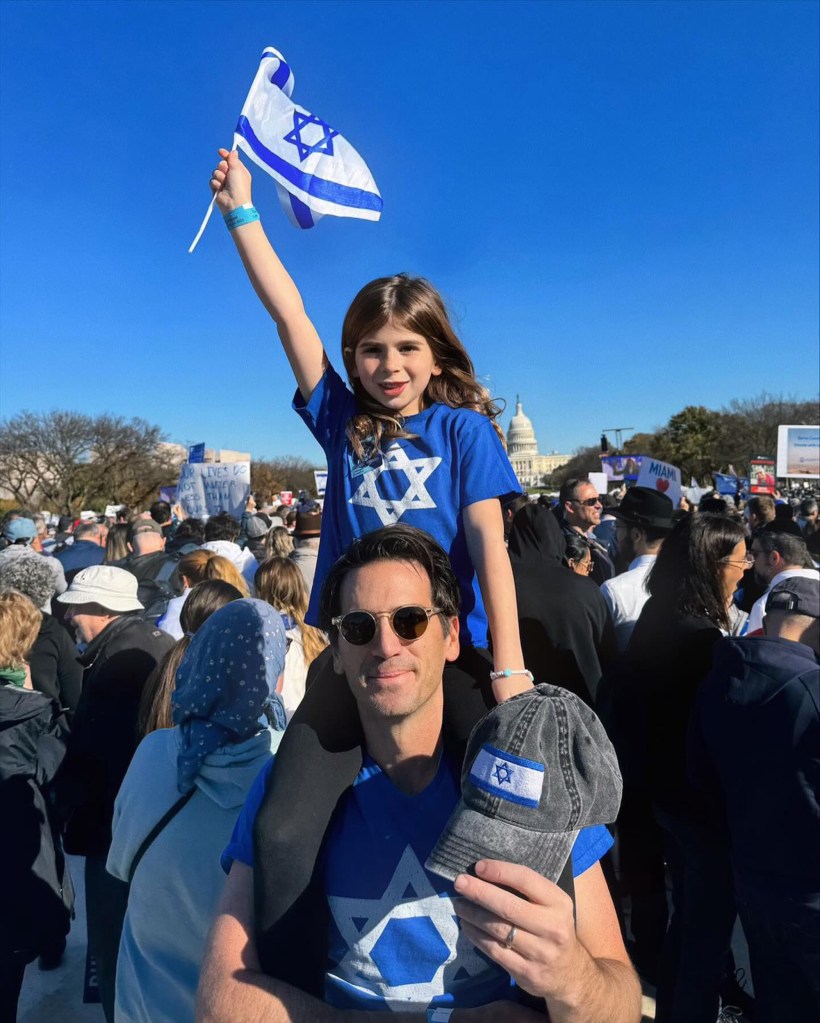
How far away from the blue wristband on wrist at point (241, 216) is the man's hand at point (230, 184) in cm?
2

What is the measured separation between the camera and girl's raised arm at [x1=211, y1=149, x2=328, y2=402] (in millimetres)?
2146

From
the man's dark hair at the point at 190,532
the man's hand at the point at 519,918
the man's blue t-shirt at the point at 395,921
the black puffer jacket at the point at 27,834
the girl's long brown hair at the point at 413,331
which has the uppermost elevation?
the girl's long brown hair at the point at 413,331

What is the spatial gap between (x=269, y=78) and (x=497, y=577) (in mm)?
2361

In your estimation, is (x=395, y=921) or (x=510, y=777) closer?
(x=510, y=777)

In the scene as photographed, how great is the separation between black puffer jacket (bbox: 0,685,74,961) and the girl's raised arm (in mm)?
2104

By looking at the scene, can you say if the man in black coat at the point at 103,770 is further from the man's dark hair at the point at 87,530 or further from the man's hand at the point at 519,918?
the man's dark hair at the point at 87,530

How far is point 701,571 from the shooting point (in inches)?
129

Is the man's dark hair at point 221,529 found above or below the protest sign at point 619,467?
below

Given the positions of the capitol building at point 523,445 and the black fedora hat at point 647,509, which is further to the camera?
the capitol building at point 523,445

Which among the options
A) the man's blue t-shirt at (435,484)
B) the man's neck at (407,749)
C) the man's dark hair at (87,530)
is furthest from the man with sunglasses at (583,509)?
the man's dark hair at (87,530)

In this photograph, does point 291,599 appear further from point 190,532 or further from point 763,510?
point 763,510

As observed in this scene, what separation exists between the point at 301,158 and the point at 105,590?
2836mm

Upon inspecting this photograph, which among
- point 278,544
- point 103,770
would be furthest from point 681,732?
point 278,544

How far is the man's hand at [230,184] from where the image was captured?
2.22 metres
